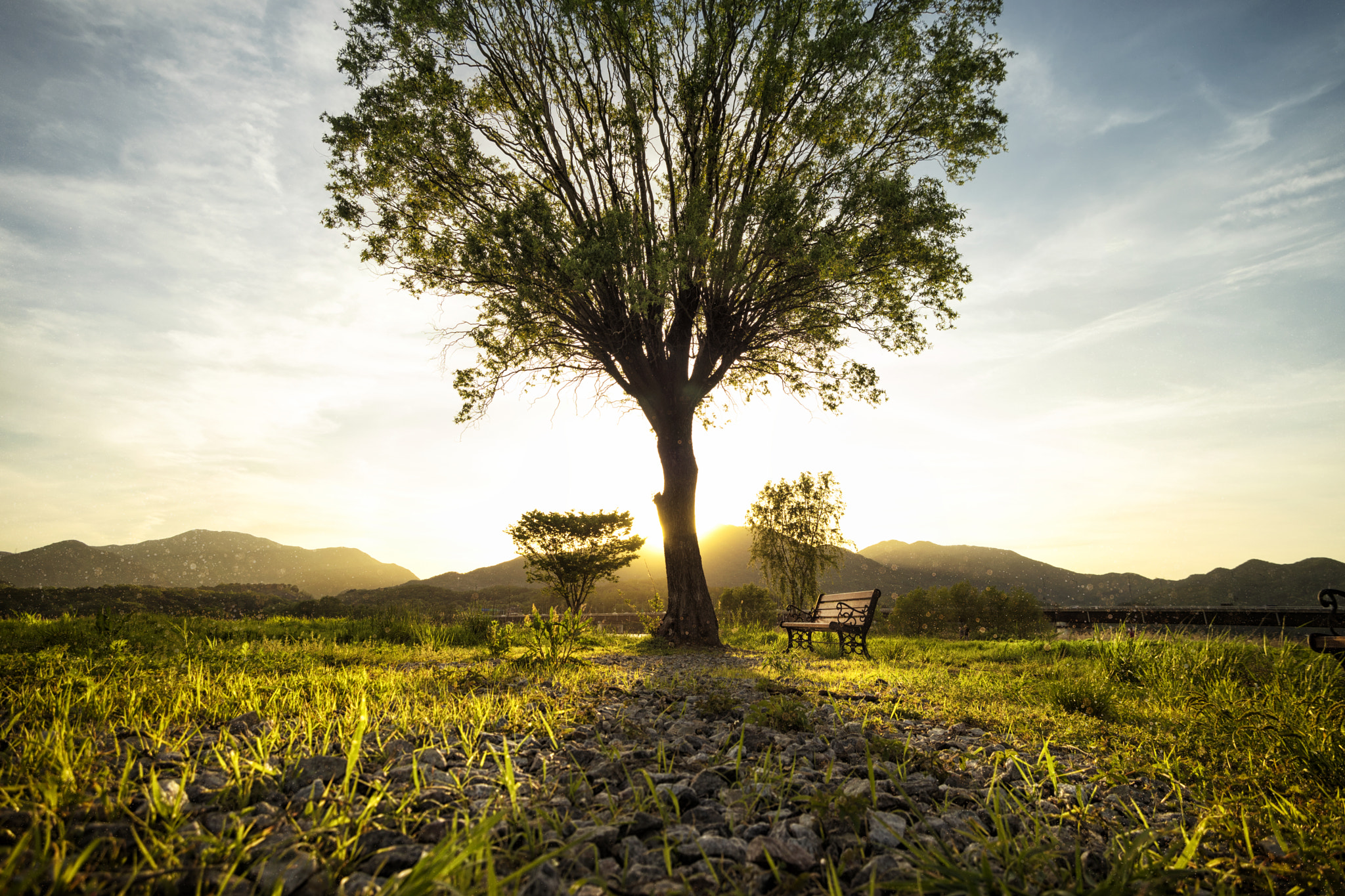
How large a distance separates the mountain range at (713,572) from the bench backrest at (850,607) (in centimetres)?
639

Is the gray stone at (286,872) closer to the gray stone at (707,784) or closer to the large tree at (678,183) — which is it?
the gray stone at (707,784)

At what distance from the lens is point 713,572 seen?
60.2 metres

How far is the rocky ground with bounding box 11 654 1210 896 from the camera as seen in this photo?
164 cm

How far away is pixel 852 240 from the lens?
9.37 m

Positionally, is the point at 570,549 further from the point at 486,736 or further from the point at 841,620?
the point at 486,736

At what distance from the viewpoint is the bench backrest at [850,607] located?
9039 millimetres

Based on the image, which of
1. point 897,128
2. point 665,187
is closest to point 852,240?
point 897,128

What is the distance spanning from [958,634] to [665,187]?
1246 cm

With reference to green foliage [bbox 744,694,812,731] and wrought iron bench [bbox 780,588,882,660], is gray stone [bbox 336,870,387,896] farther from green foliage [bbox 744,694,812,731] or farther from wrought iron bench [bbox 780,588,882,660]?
wrought iron bench [bbox 780,588,882,660]

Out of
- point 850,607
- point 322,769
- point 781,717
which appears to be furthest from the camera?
point 850,607

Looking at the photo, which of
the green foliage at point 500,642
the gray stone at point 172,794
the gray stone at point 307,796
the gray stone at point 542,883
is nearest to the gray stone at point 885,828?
the gray stone at point 542,883

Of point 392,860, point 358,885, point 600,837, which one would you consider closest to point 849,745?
point 600,837

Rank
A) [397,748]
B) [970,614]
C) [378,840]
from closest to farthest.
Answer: [378,840], [397,748], [970,614]

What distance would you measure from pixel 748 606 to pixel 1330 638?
13759mm
